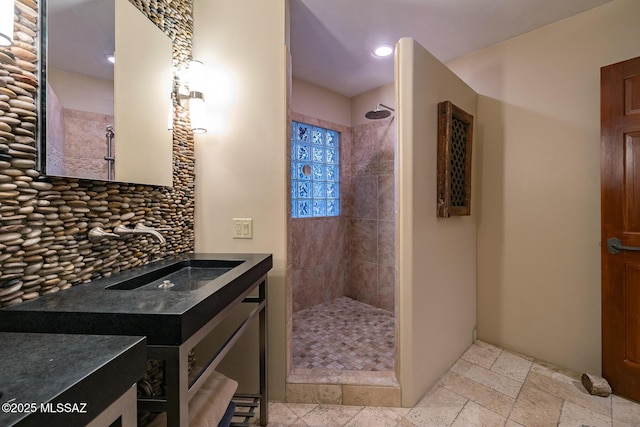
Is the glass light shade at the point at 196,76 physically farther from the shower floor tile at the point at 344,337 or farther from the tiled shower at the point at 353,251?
the shower floor tile at the point at 344,337

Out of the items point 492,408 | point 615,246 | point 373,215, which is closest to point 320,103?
point 373,215

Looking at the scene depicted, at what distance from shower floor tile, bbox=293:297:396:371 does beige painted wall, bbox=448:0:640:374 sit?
0.88 metres

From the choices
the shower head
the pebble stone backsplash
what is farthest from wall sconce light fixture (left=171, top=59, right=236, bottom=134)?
the shower head

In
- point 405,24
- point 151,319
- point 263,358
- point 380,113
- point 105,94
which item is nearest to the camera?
point 151,319

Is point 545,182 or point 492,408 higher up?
point 545,182

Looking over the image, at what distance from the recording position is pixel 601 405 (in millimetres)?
1598

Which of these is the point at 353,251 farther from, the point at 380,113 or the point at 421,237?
the point at 421,237

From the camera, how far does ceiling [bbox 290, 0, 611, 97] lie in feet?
5.78

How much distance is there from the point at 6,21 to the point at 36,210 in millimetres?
552

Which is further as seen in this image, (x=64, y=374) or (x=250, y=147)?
(x=250, y=147)

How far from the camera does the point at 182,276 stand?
4.57ft

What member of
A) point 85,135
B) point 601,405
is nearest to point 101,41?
point 85,135

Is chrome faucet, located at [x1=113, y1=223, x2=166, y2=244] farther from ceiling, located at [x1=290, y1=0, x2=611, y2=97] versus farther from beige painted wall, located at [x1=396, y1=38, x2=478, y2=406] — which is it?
ceiling, located at [x1=290, y1=0, x2=611, y2=97]

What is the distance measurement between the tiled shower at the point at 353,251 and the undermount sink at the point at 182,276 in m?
A: 1.30
